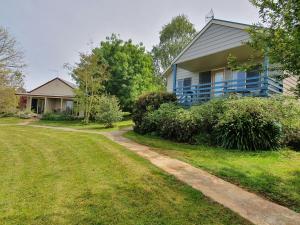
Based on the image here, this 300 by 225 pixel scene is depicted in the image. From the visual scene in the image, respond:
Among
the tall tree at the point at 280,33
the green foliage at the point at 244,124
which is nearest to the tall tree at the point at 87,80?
the green foliage at the point at 244,124

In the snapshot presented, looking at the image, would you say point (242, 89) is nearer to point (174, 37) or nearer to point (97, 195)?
point (97, 195)

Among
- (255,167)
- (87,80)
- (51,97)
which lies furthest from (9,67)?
(255,167)

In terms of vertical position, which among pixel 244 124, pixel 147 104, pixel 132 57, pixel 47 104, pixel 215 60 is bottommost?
pixel 244 124

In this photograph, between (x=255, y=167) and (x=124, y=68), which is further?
(x=124, y=68)

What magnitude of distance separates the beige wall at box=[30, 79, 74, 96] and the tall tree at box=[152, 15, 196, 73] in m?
14.6

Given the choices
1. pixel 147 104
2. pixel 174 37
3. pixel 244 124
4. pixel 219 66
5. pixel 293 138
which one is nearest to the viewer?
pixel 244 124

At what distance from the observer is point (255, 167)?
591 cm

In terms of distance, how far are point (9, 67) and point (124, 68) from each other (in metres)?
10.6

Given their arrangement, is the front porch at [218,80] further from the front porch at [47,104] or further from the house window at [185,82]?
the front porch at [47,104]

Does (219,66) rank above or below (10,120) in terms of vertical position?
above

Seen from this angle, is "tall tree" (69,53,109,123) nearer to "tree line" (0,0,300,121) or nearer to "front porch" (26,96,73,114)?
"tree line" (0,0,300,121)

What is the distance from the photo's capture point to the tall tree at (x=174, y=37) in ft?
113

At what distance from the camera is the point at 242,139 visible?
26.1 feet

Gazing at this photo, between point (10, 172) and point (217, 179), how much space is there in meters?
4.58
